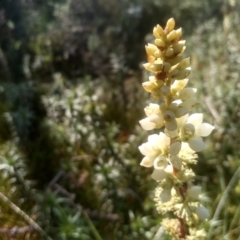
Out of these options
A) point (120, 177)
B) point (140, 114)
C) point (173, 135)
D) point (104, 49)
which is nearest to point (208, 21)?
point (104, 49)

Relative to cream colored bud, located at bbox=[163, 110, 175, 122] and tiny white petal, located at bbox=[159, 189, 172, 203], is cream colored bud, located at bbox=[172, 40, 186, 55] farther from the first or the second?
tiny white petal, located at bbox=[159, 189, 172, 203]

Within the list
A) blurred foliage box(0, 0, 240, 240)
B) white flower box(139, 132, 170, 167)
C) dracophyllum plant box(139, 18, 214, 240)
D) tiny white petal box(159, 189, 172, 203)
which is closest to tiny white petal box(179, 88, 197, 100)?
dracophyllum plant box(139, 18, 214, 240)

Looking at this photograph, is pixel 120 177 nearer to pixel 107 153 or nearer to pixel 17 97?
pixel 107 153

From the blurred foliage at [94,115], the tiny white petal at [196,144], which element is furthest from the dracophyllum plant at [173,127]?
the blurred foliage at [94,115]

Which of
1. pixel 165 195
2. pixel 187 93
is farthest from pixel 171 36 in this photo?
pixel 165 195

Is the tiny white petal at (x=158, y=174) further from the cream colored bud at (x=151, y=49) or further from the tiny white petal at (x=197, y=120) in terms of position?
the cream colored bud at (x=151, y=49)

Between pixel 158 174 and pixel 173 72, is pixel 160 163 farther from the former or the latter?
pixel 173 72
